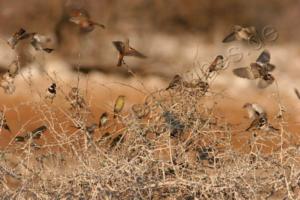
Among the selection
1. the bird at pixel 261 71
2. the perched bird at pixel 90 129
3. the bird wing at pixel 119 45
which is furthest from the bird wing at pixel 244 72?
the perched bird at pixel 90 129

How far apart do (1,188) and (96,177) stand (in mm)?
403

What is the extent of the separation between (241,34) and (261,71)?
0.72ft

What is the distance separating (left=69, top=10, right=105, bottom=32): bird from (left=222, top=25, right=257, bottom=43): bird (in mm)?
659

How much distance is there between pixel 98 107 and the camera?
4.06 metres

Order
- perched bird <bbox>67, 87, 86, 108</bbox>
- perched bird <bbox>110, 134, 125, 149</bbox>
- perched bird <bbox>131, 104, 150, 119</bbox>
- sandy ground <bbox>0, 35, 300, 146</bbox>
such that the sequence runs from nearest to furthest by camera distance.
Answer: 1. perched bird <bbox>110, 134, 125, 149</bbox>
2. perched bird <bbox>131, 104, 150, 119</bbox>
3. perched bird <bbox>67, 87, 86, 108</bbox>
4. sandy ground <bbox>0, 35, 300, 146</bbox>

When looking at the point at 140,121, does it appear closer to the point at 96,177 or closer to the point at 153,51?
the point at 96,177

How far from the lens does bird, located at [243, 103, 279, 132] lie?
3.42 meters

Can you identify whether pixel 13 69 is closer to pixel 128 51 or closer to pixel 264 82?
pixel 128 51

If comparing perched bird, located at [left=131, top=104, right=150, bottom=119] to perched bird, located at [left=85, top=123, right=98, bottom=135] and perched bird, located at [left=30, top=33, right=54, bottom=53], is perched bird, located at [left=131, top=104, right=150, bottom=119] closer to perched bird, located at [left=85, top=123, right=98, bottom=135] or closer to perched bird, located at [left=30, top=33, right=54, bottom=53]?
perched bird, located at [left=85, top=123, right=98, bottom=135]

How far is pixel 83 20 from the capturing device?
15.2 feet

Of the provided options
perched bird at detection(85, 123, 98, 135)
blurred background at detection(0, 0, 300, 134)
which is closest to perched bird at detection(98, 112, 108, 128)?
perched bird at detection(85, 123, 98, 135)

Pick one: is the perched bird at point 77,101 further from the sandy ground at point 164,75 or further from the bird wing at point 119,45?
the bird wing at point 119,45

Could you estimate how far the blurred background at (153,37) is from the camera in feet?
14.7

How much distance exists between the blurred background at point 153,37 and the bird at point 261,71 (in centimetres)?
3
